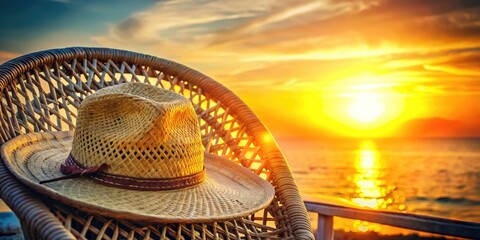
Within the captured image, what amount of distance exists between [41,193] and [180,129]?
467 mm

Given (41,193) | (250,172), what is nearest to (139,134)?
(41,193)

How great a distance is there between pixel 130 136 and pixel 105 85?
77 centimetres

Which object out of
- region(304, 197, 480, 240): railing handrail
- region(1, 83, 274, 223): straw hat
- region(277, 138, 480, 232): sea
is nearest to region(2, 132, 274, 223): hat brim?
region(1, 83, 274, 223): straw hat

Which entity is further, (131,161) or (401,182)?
(401,182)

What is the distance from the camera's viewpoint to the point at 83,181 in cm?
150

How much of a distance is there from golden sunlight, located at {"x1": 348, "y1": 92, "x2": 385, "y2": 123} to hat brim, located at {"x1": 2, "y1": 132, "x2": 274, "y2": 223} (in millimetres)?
10668

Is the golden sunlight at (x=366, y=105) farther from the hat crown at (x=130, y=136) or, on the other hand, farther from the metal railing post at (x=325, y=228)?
the hat crown at (x=130, y=136)

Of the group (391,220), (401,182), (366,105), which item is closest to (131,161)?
(391,220)

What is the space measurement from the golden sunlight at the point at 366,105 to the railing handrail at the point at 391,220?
10.1m

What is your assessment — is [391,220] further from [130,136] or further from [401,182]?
[401,182]

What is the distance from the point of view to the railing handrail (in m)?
1.74

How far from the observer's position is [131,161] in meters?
1.50

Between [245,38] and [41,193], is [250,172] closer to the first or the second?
[41,193]

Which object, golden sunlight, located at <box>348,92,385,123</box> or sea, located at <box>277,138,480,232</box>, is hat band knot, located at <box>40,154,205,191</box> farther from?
golden sunlight, located at <box>348,92,385,123</box>
